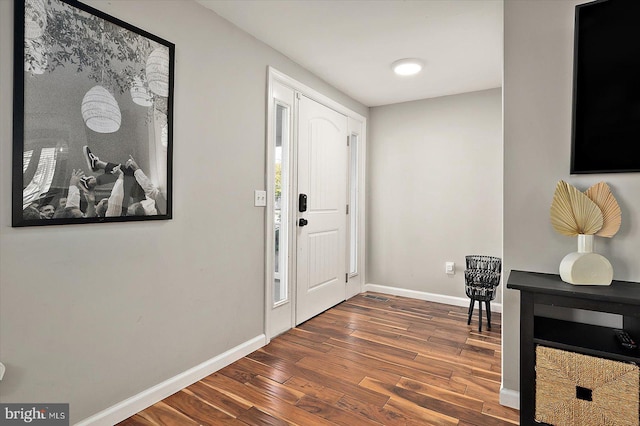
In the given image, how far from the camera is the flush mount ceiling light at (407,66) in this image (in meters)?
2.92

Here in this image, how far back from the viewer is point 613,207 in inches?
65.0

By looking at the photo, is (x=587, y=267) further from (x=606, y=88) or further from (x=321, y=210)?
(x=321, y=210)

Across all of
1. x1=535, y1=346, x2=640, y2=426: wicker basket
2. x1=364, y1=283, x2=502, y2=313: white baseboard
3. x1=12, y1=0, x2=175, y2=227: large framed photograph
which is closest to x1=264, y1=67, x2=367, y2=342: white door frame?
x1=12, y1=0, x2=175, y2=227: large framed photograph

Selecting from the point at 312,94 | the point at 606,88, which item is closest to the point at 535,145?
the point at 606,88

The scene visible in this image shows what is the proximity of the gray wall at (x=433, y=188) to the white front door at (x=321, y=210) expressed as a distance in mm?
654

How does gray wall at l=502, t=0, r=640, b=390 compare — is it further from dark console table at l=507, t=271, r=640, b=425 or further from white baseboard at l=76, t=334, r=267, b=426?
white baseboard at l=76, t=334, r=267, b=426

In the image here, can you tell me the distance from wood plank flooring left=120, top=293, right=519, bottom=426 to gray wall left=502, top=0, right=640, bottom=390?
1.24 feet

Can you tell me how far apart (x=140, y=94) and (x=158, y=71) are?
0.19 metres

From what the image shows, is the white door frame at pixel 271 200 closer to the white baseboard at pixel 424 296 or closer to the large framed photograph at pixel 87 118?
the large framed photograph at pixel 87 118

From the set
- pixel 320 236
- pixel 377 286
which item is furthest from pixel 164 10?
pixel 377 286

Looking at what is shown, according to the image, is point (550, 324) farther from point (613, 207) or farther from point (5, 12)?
point (5, 12)

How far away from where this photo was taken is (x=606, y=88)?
1711 mm

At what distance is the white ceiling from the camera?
7.01ft

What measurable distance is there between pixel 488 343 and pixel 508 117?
1.81 metres
